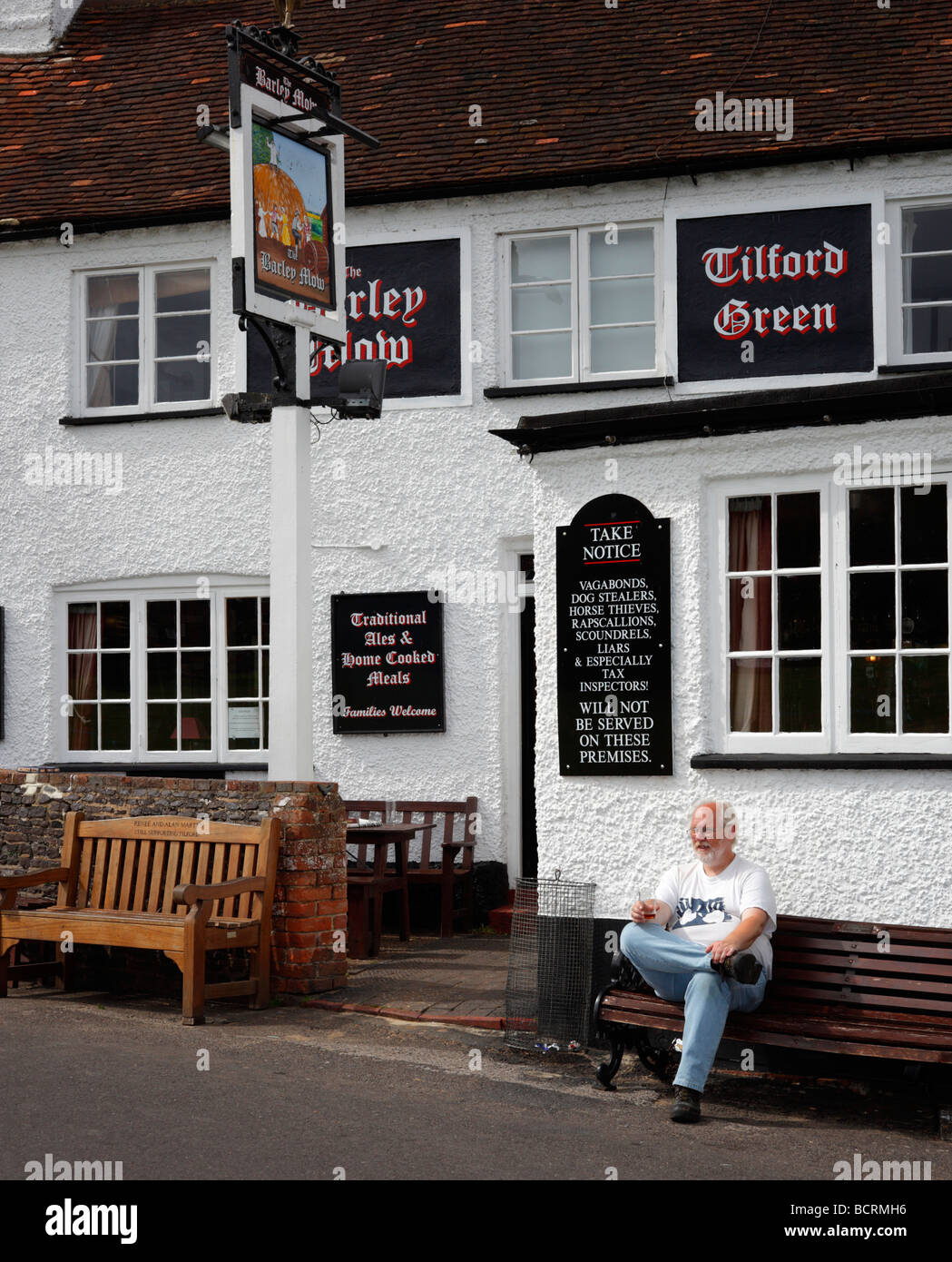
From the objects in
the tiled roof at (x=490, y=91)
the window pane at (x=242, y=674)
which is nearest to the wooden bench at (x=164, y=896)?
the window pane at (x=242, y=674)

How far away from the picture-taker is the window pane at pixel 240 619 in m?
12.5

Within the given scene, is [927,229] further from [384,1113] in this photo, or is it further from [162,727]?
[384,1113]

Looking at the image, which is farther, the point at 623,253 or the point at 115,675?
the point at 115,675

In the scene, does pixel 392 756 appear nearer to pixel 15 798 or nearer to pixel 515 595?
pixel 515 595

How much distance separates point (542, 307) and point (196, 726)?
13.8ft

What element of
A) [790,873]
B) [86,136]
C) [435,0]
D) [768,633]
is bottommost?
[790,873]

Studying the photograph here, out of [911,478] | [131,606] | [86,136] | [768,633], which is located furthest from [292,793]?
[86,136]

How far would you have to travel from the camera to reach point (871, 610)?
7.37 metres

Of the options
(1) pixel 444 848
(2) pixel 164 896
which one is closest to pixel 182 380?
(1) pixel 444 848

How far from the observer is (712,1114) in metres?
6.44

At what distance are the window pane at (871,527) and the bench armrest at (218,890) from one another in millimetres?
3459

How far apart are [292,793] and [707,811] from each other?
2.80 m

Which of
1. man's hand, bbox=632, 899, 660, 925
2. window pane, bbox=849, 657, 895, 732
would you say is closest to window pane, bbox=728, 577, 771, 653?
window pane, bbox=849, 657, 895, 732

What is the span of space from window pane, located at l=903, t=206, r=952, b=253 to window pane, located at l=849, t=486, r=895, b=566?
455 centimetres
